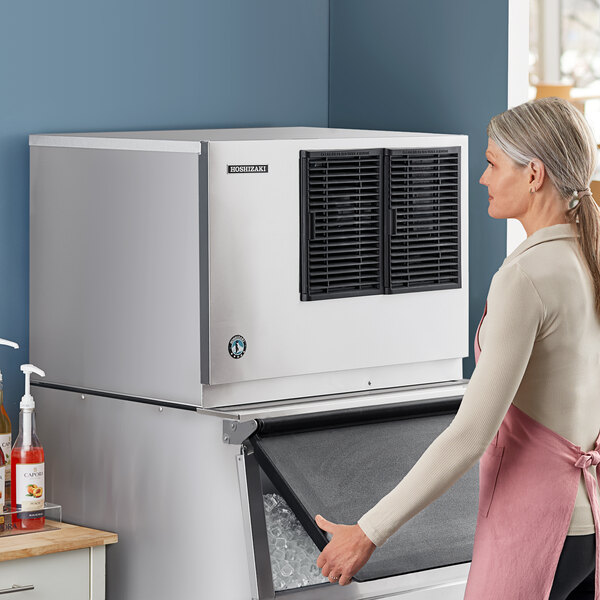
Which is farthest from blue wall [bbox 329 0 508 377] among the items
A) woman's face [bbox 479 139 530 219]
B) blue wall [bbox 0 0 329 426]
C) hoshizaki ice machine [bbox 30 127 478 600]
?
woman's face [bbox 479 139 530 219]

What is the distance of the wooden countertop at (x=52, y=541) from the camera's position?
230 centimetres

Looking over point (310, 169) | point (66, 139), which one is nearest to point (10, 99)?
point (66, 139)

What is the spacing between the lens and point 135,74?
2963mm

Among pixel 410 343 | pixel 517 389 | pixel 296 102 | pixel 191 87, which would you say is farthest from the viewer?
pixel 296 102

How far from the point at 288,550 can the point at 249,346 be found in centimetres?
43

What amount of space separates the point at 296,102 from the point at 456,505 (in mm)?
1360

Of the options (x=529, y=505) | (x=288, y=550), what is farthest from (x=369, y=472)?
(x=529, y=505)

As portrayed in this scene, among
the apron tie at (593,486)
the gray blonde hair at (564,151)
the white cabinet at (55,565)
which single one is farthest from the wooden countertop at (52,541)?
the gray blonde hair at (564,151)

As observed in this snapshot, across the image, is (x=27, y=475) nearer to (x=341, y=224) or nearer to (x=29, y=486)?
(x=29, y=486)

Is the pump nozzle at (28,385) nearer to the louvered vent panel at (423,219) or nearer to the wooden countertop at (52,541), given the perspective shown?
the wooden countertop at (52,541)

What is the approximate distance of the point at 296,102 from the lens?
3326 millimetres

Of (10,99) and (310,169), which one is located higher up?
(10,99)

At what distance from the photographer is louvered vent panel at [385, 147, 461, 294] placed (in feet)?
8.23

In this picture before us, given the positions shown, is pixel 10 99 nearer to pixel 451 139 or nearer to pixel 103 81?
pixel 103 81
